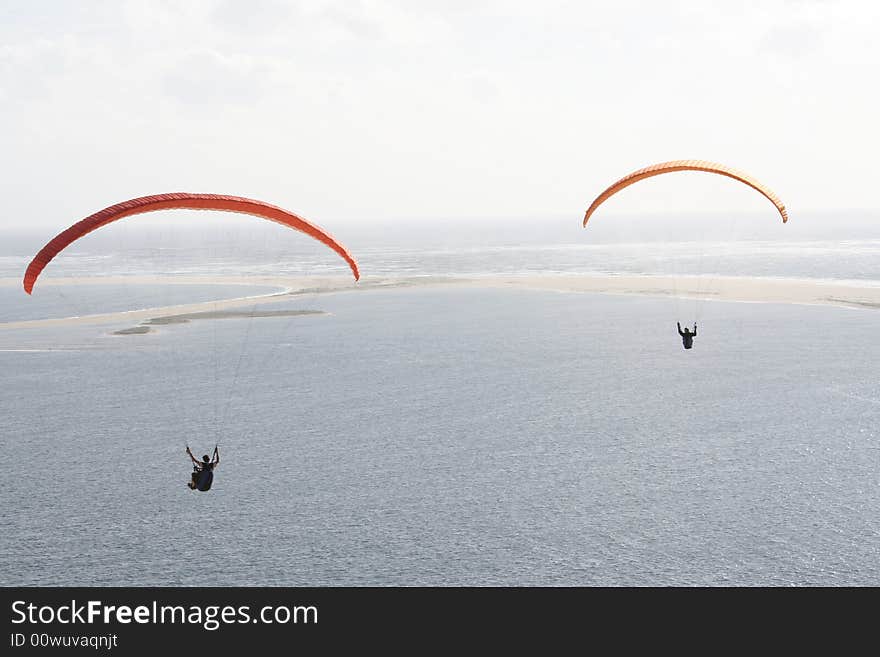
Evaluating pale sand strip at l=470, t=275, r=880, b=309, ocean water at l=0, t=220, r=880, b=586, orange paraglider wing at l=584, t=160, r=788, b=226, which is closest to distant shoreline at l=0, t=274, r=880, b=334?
pale sand strip at l=470, t=275, r=880, b=309

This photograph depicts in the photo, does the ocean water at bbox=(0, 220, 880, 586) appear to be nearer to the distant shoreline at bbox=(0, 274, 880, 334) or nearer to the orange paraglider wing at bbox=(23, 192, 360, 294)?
the distant shoreline at bbox=(0, 274, 880, 334)

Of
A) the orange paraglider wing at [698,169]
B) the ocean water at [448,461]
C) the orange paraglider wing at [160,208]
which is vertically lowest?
the ocean water at [448,461]

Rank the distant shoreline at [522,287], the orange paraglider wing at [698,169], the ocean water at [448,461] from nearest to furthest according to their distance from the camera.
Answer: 1. the ocean water at [448,461]
2. the orange paraglider wing at [698,169]
3. the distant shoreline at [522,287]

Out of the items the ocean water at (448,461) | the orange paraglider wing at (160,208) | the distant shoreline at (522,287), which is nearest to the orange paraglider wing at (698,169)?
the ocean water at (448,461)

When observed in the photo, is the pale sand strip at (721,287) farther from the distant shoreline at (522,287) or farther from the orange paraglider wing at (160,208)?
the orange paraglider wing at (160,208)

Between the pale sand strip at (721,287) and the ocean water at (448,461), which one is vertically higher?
the pale sand strip at (721,287)
